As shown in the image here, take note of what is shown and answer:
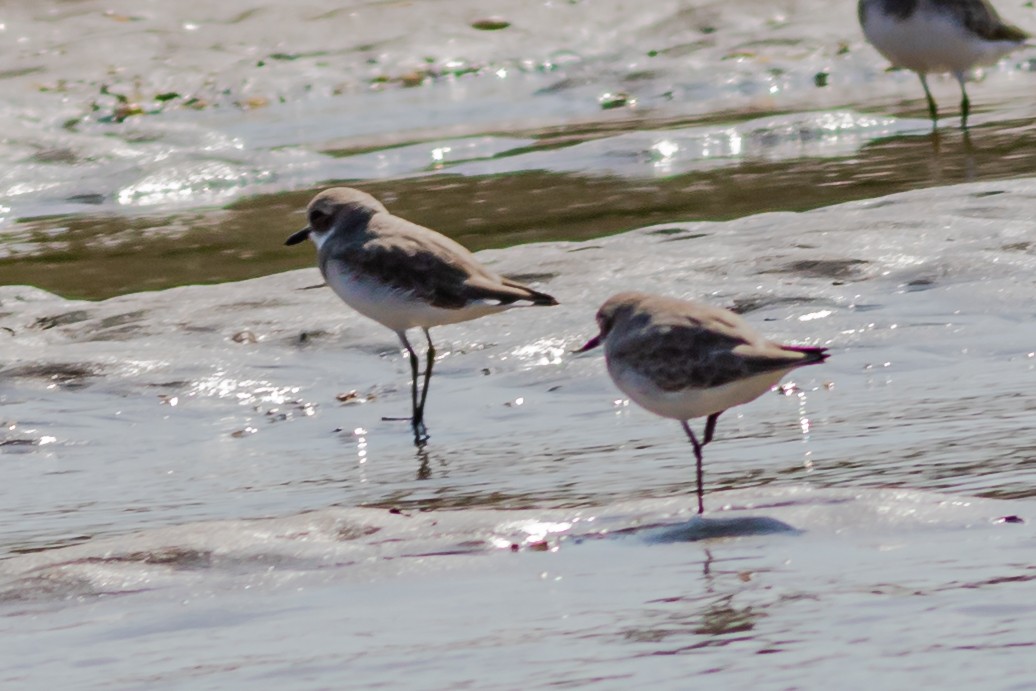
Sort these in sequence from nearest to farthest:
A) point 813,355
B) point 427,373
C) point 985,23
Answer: point 813,355, point 427,373, point 985,23

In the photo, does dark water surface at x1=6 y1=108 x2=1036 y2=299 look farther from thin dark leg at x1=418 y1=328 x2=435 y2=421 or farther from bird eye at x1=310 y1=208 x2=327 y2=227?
thin dark leg at x1=418 y1=328 x2=435 y2=421

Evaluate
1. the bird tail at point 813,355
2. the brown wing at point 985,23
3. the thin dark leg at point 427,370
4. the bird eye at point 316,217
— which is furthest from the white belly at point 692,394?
the brown wing at point 985,23

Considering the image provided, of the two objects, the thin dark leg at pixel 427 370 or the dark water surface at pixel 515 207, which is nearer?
the thin dark leg at pixel 427 370

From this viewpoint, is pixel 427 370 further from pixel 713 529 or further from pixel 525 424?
pixel 713 529

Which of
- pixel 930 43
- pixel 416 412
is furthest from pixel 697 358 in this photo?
pixel 930 43

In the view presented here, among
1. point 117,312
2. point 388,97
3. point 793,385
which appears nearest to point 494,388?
point 793,385

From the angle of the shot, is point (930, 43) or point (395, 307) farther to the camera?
point (930, 43)

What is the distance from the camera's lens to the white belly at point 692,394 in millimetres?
5863

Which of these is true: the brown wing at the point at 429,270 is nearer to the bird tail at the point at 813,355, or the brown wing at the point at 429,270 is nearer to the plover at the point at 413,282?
the plover at the point at 413,282

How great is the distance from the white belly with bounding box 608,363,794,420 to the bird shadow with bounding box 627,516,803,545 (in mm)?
409

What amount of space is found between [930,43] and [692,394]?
10.6 meters

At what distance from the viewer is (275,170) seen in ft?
50.0

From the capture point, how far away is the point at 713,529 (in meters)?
5.65

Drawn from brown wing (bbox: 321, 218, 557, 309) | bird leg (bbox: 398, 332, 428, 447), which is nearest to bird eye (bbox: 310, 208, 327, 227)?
brown wing (bbox: 321, 218, 557, 309)
